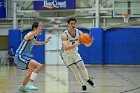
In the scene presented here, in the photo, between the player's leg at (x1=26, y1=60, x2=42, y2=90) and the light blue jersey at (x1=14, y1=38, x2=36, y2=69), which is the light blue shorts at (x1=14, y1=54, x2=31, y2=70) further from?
the player's leg at (x1=26, y1=60, x2=42, y2=90)

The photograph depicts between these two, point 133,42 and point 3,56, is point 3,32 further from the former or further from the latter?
point 133,42

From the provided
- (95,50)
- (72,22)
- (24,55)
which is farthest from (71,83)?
(95,50)

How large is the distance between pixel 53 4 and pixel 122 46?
6.31 metres

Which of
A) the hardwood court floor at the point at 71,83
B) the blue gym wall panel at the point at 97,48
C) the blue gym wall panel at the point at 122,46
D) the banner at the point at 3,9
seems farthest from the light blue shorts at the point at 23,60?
the banner at the point at 3,9

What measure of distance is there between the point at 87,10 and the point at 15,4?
5924 mm

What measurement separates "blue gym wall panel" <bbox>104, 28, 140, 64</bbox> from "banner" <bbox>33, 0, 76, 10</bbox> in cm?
Result: 356

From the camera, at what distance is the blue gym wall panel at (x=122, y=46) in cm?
2611

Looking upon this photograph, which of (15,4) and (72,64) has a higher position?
(15,4)

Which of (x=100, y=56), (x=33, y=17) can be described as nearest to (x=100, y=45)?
(x=100, y=56)

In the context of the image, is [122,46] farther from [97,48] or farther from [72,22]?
[72,22]

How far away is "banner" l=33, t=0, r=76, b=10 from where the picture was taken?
26.9 meters

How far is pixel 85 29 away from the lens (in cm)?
2730

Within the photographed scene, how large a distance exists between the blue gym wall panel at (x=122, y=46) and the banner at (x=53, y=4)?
3561 mm

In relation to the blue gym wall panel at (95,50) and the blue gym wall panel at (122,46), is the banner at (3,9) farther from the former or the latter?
the blue gym wall panel at (122,46)
